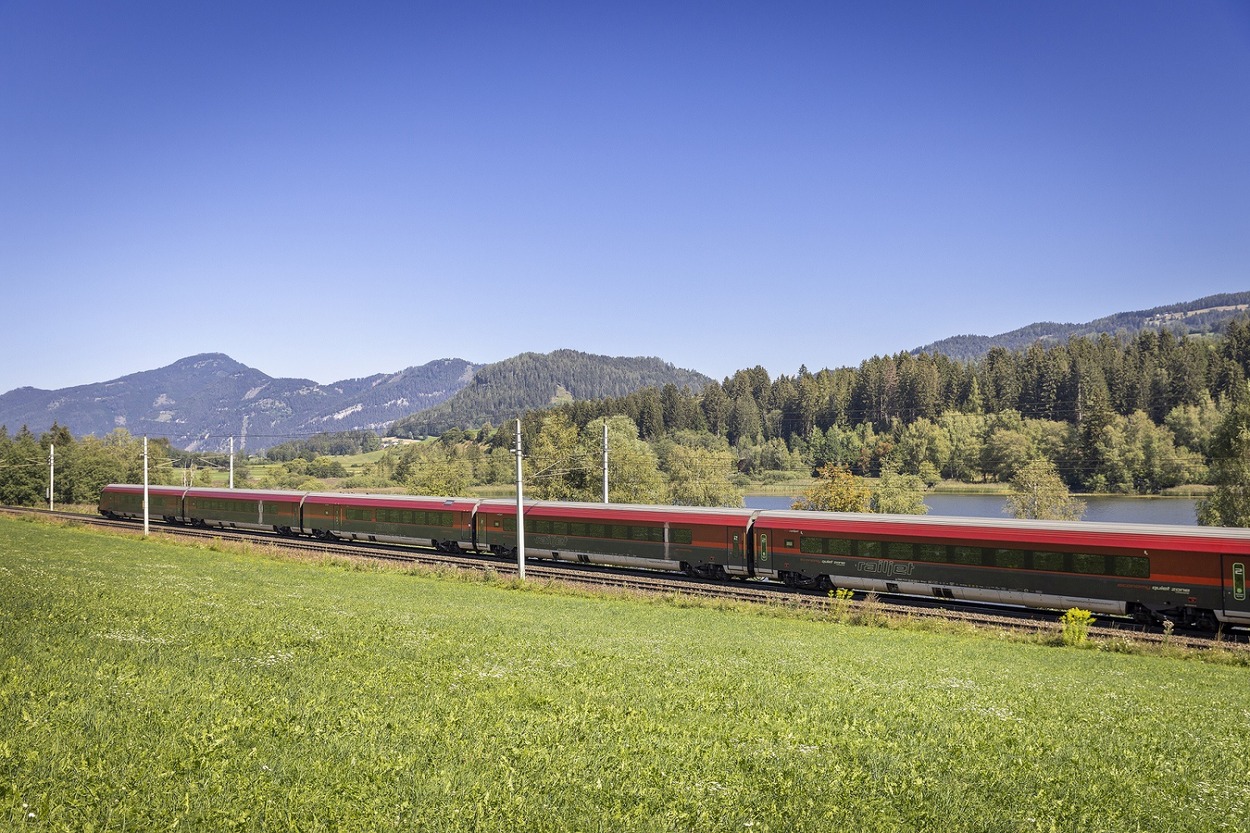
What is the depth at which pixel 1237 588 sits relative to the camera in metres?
25.2

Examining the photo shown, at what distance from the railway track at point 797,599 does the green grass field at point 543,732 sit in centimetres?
758

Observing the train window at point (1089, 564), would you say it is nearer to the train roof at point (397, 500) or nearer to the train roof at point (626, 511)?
the train roof at point (626, 511)

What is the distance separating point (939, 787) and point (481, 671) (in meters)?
7.07

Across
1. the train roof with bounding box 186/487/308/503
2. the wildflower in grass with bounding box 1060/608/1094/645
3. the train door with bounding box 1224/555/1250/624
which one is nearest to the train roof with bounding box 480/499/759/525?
the wildflower in grass with bounding box 1060/608/1094/645

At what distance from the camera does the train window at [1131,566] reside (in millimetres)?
26641

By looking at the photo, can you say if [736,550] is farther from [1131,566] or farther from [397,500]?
[397,500]

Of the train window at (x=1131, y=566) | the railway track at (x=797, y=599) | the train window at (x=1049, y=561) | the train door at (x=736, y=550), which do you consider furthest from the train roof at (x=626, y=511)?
the train window at (x=1131, y=566)

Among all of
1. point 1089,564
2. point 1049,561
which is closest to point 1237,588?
point 1089,564

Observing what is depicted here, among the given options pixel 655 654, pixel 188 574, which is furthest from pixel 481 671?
pixel 188 574

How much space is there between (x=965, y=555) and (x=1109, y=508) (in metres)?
68.4

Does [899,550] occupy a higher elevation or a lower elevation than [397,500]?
lower

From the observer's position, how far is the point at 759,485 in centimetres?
12144

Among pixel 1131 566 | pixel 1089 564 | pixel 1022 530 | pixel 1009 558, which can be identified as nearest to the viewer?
pixel 1131 566

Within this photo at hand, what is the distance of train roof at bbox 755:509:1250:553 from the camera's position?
85.0ft
